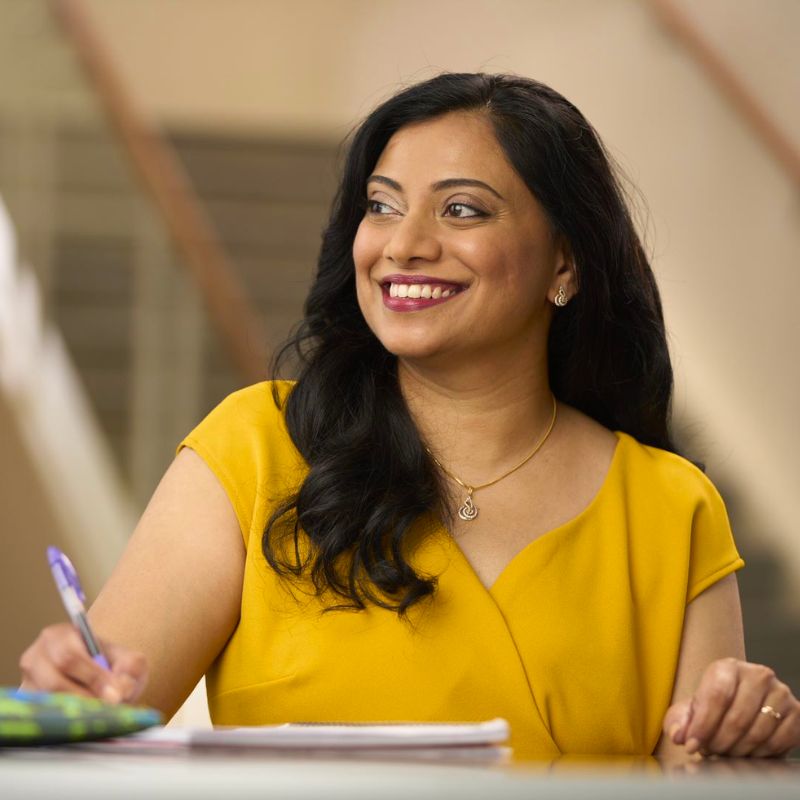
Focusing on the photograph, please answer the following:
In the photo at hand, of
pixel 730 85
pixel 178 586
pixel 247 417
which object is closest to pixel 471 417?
pixel 247 417

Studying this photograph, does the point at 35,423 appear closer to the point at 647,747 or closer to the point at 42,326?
the point at 42,326

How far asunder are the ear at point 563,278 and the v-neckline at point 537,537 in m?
0.23

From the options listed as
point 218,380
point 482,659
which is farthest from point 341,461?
point 218,380

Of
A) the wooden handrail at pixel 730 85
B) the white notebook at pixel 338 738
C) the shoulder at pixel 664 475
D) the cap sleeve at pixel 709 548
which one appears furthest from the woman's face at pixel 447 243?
the wooden handrail at pixel 730 85

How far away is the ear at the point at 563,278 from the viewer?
79.7 inches

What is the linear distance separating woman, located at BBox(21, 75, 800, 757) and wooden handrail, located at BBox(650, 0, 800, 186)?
2433 mm

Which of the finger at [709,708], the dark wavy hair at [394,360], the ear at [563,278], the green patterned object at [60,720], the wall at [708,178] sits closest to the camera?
the green patterned object at [60,720]

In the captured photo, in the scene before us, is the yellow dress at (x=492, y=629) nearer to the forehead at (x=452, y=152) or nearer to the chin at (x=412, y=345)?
the chin at (x=412, y=345)

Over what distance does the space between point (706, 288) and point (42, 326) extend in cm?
228

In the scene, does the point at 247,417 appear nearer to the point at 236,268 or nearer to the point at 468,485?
the point at 468,485

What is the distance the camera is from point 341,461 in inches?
73.5

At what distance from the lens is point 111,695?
1184 mm

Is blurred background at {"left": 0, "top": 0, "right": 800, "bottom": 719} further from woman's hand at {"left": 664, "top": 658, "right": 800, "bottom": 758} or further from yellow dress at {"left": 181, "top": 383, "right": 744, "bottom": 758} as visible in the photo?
woman's hand at {"left": 664, "top": 658, "right": 800, "bottom": 758}

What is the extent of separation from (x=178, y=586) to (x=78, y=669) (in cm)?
49
